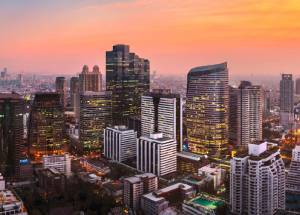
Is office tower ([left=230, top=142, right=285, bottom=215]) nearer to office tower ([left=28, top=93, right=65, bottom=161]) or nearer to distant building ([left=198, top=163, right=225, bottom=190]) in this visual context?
distant building ([left=198, top=163, right=225, bottom=190])

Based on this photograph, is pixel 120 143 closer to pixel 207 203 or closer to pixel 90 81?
pixel 207 203

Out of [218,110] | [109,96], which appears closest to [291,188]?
[218,110]

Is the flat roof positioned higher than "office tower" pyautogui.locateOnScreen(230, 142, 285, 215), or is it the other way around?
"office tower" pyautogui.locateOnScreen(230, 142, 285, 215)

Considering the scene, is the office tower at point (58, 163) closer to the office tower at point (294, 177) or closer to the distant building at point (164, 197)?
the distant building at point (164, 197)

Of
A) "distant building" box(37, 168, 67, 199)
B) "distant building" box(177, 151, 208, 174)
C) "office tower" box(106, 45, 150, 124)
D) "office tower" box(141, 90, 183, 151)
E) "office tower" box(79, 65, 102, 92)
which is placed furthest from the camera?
"office tower" box(79, 65, 102, 92)

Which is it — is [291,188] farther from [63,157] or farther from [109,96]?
[109,96]

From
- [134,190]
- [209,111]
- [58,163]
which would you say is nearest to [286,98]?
[209,111]

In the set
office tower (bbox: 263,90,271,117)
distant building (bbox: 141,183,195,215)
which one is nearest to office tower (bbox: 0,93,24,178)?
distant building (bbox: 141,183,195,215)
